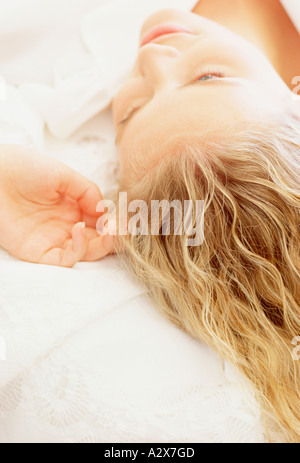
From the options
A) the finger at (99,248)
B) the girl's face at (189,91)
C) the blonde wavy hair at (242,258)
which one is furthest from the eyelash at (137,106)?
the finger at (99,248)

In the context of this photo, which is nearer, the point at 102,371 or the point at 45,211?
the point at 102,371

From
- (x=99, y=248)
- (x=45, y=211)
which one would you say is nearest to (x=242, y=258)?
(x=99, y=248)

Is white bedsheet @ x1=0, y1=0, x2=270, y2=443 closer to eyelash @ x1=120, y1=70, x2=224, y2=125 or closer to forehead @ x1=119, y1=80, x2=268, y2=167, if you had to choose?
forehead @ x1=119, y1=80, x2=268, y2=167

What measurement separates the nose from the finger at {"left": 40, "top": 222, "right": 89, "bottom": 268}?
39 cm

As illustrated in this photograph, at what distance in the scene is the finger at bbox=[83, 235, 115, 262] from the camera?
2.98ft

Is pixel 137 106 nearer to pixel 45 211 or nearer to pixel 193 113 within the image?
pixel 193 113

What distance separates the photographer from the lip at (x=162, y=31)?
114cm

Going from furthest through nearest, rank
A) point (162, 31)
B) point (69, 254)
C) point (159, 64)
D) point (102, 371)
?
point (162, 31) < point (159, 64) < point (69, 254) < point (102, 371)

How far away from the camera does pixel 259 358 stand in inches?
31.5

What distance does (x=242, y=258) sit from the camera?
2.78 feet

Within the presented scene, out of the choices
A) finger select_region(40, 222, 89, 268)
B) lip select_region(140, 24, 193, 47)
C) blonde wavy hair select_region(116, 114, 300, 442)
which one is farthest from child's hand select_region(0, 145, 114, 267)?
lip select_region(140, 24, 193, 47)

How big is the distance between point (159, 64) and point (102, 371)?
2.22 feet

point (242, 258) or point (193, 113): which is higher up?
point (193, 113)
